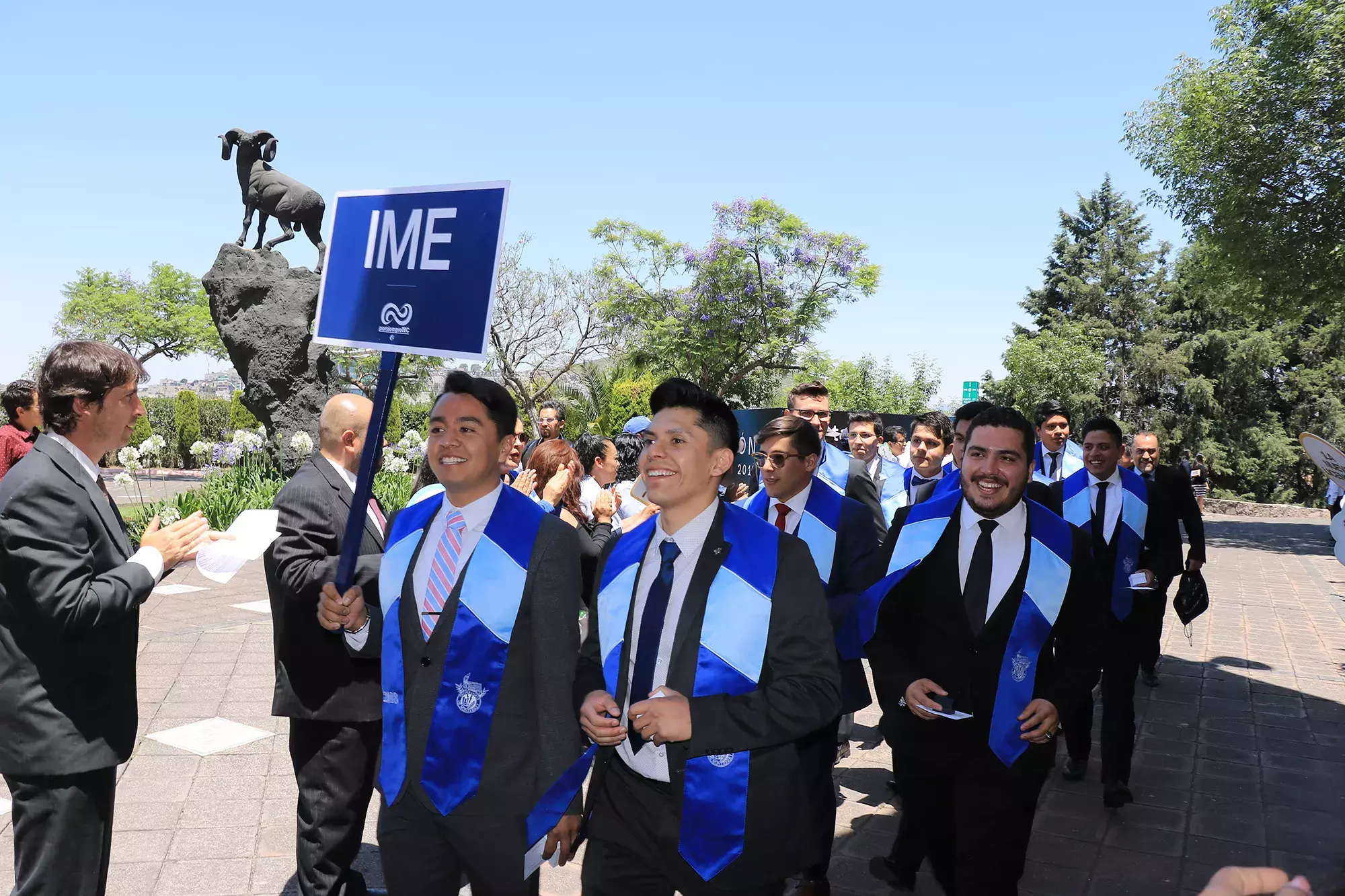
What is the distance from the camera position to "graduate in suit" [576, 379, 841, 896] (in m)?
2.32

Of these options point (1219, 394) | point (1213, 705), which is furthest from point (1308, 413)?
point (1213, 705)

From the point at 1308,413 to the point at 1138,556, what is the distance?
132 ft

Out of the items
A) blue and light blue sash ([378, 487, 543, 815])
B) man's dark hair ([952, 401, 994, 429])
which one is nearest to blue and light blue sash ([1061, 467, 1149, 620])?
man's dark hair ([952, 401, 994, 429])

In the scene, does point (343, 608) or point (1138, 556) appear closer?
point (343, 608)

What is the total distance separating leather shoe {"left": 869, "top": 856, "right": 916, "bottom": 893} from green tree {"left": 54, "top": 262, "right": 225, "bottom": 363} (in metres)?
43.7

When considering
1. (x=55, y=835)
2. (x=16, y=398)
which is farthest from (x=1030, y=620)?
(x=16, y=398)

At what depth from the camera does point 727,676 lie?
7.73 ft

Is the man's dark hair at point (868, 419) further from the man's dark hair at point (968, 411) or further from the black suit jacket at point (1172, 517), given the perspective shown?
the black suit jacket at point (1172, 517)

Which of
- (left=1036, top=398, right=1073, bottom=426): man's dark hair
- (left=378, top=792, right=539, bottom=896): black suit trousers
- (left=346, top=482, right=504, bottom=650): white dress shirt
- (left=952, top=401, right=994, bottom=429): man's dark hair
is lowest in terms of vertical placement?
(left=378, top=792, right=539, bottom=896): black suit trousers

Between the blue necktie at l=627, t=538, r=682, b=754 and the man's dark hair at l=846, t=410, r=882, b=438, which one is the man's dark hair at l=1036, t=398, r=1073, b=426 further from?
the blue necktie at l=627, t=538, r=682, b=754

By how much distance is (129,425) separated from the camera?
3.15m

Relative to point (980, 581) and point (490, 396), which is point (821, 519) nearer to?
point (980, 581)

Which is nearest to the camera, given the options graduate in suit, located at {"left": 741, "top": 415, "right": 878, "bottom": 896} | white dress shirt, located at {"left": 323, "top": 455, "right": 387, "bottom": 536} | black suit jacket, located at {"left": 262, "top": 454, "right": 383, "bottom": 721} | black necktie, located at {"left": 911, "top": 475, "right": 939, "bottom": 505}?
black suit jacket, located at {"left": 262, "top": 454, "right": 383, "bottom": 721}

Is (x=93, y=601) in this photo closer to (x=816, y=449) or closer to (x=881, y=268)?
(x=816, y=449)
